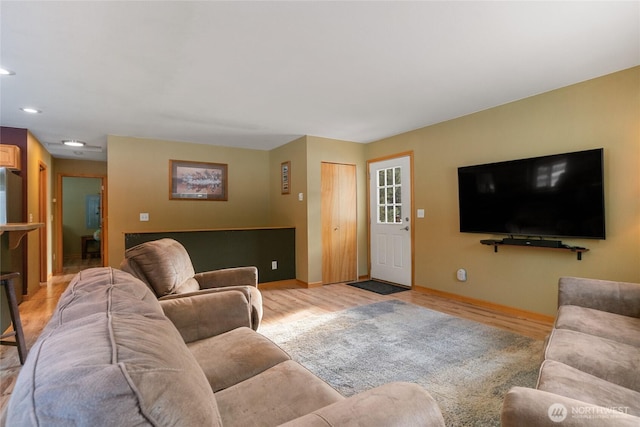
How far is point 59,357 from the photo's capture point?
580 millimetres

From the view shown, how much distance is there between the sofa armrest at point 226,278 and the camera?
8.72ft

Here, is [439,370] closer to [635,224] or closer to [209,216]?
[635,224]

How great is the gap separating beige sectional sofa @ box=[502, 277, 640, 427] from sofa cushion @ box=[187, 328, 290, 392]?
921 mm

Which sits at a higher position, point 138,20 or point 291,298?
point 138,20

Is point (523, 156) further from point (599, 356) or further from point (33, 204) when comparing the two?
point (33, 204)

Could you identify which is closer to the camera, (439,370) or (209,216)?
(439,370)

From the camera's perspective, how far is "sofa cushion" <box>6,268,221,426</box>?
1.61 ft

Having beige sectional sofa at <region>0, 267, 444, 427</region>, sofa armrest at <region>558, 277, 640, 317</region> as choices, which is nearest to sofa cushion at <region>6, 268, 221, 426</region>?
beige sectional sofa at <region>0, 267, 444, 427</region>

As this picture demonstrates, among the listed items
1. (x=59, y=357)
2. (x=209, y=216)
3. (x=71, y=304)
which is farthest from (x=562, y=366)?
(x=209, y=216)

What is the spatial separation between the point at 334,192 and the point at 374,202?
709 millimetres

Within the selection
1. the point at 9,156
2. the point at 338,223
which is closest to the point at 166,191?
the point at 9,156

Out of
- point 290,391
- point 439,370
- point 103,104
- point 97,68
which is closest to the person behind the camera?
point 290,391

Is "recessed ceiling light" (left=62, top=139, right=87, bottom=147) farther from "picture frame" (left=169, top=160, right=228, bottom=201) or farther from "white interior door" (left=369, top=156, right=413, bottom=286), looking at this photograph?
"white interior door" (left=369, top=156, right=413, bottom=286)

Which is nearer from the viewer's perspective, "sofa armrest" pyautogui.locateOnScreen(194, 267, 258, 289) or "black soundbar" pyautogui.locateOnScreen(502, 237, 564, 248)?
"sofa armrest" pyautogui.locateOnScreen(194, 267, 258, 289)
